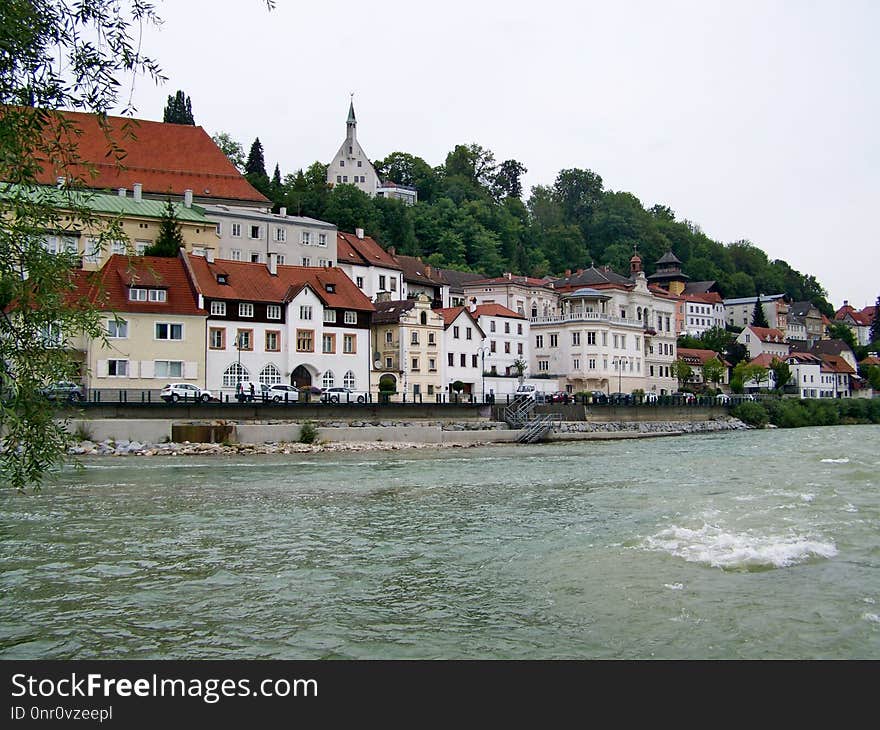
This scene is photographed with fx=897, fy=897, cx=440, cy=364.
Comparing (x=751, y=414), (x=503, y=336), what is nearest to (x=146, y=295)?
(x=503, y=336)

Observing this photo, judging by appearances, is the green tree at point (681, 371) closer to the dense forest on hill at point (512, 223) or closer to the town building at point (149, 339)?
the dense forest on hill at point (512, 223)

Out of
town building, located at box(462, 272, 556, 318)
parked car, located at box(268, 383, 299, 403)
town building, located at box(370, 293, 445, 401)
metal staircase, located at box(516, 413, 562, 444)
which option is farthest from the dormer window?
town building, located at box(462, 272, 556, 318)

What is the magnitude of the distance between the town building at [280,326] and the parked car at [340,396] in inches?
90.9

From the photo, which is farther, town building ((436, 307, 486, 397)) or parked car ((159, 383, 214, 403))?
town building ((436, 307, 486, 397))

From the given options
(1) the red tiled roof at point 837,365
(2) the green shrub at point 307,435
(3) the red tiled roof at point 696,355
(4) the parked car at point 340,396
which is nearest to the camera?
(2) the green shrub at point 307,435

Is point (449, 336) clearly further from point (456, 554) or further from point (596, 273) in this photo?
point (456, 554)

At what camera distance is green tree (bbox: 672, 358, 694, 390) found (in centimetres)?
9362

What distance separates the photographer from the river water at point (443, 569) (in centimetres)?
1032

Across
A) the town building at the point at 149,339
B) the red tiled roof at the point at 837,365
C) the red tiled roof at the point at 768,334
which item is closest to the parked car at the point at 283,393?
the town building at the point at 149,339

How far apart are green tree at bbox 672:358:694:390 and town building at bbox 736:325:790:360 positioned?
2663 centimetres

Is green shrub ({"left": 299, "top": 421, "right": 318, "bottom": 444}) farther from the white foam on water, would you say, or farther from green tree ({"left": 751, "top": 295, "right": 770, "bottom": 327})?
green tree ({"left": 751, "top": 295, "right": 770, "bottom": 327})
